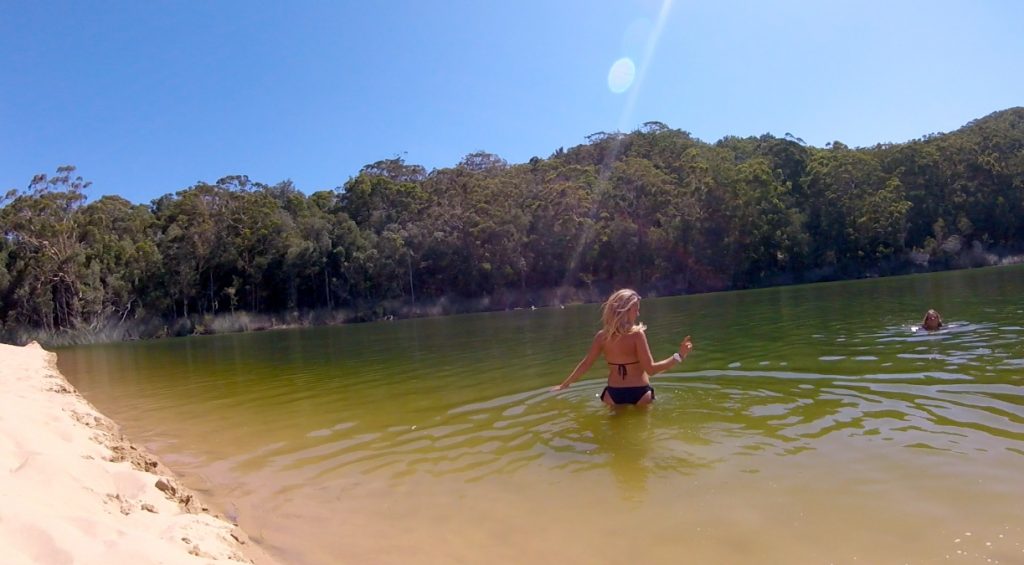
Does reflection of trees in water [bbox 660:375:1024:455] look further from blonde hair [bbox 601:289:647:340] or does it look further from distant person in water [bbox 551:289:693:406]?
blonde hair [bbox 601:289:647:340]

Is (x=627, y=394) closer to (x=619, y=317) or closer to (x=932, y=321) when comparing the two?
(x=619, y=317)

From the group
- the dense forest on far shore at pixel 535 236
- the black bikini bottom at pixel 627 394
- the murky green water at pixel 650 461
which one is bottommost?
the murky green water at pixel 650 461

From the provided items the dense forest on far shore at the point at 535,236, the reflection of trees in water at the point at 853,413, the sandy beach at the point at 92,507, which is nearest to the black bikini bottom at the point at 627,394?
the reflection of trees in water at the point at 853,413

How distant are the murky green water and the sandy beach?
1.80 ft

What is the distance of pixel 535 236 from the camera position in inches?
2494

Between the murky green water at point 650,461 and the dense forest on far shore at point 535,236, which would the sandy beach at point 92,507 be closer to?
the murky green water at point 650,461

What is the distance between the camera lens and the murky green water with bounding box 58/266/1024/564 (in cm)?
414

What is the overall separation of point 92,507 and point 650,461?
166 inches

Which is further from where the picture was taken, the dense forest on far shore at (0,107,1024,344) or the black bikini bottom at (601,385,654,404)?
the dense forest on far shore at (0,107,1024,344)

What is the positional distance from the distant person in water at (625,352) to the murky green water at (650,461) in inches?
11.9

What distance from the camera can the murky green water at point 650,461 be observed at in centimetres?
414

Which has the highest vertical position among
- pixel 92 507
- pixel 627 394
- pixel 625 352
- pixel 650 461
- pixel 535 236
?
pixel 535 236

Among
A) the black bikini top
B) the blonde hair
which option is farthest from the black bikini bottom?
the blonde hair

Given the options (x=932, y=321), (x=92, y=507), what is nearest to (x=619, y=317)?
(x=92, y=507)
